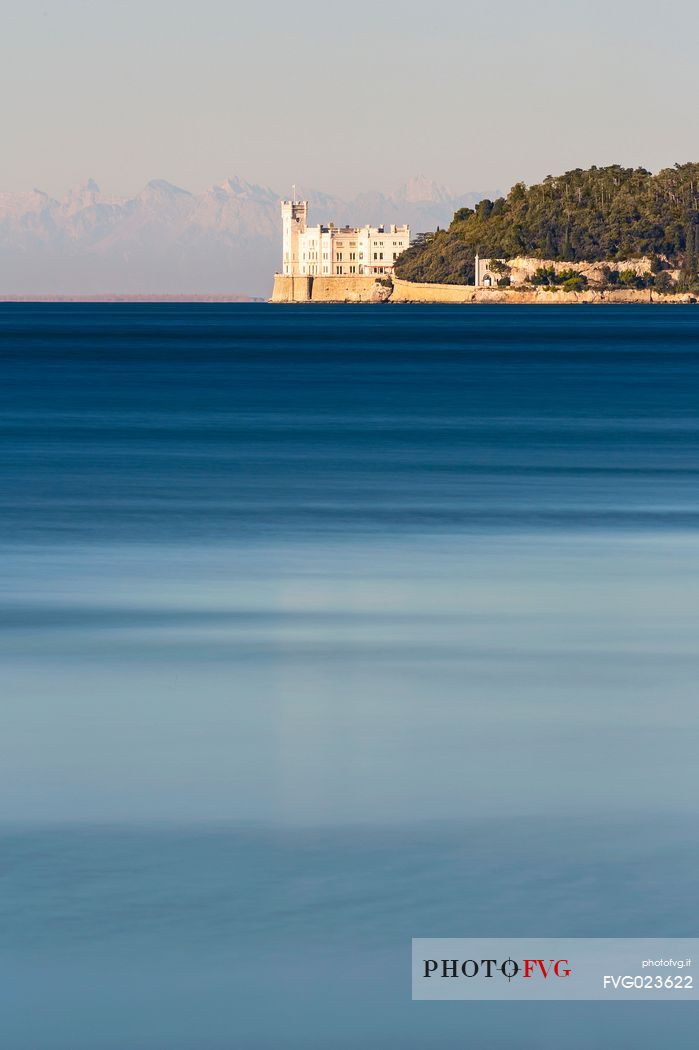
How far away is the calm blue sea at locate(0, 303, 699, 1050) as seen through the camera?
7.82 meters

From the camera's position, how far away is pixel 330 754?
11.7 meters

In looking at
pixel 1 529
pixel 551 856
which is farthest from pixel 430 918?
pixel 1 529

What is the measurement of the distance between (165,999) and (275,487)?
79.3ft

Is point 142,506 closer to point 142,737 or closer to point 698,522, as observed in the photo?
point 698,522

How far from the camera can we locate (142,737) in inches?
476

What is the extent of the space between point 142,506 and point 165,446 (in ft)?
43.8

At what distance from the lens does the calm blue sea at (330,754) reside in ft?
25.7

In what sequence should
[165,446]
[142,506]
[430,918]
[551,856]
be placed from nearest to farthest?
[430,918], [551,856], [142,506], [165,446]

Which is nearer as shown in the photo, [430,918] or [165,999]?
[165,999]

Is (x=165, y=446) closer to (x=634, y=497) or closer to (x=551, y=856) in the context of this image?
(x=634, y=497)

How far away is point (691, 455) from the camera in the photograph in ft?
127

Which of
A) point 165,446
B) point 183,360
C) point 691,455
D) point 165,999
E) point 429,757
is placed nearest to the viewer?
point 165,999

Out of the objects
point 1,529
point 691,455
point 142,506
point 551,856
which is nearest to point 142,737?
point 551,856

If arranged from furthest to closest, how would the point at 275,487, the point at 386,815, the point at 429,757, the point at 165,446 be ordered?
the point at 165,446 < the point at 275,487 < the point at 429,757 < the point at 386,815
